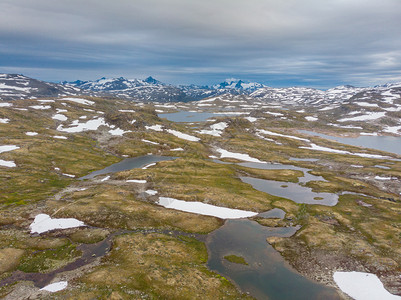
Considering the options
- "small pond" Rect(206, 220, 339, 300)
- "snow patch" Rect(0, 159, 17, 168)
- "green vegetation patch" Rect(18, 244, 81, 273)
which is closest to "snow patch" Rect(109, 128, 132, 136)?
"snow patch" Rect(0, 159, 17, 168)

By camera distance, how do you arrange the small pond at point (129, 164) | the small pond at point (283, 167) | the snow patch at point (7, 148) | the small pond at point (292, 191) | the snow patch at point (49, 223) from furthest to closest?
the snow patch at point (7, 148) → the small pond at point (129, 164) → the small pond at point (283, 167) → the small pond at point (292, 191) → the snow patch at point (49, 223)

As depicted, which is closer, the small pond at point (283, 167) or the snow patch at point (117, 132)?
the small pond at point (283, 167)

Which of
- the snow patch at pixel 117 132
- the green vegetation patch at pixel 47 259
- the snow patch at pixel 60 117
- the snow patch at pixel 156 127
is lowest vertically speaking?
the green vegetation patch at pixel 47 259

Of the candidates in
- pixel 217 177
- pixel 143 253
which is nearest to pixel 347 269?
pixel 143 253

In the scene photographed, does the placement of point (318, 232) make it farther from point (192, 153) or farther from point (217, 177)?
point (192, 153)

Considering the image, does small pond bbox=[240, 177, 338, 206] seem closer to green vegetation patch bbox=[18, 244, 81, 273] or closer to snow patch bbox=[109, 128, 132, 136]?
green vegetation patch bbox=[18, 244, 81, 273]

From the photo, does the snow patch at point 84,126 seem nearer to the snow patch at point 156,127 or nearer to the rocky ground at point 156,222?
the snow patch at point 156,127

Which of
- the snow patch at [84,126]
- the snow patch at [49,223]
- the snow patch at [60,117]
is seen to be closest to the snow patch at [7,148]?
the snow patch at [84,126]

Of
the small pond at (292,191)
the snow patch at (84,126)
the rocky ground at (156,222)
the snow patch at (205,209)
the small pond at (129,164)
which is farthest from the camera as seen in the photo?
the snow patch at (84,126)
